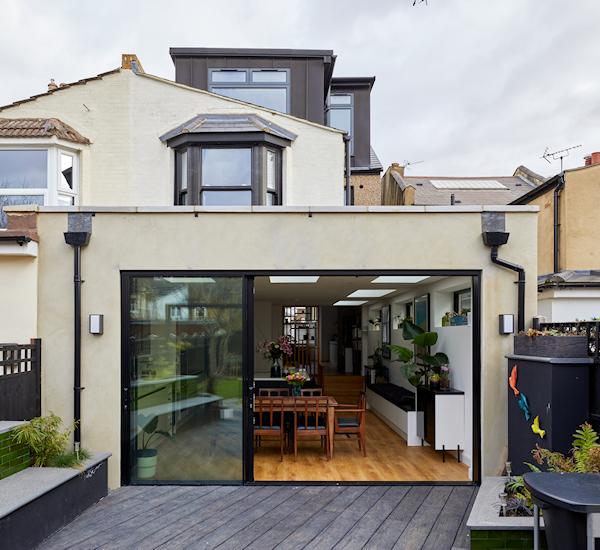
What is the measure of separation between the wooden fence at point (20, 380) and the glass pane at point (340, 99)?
1070 cm

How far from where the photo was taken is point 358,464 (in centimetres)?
789

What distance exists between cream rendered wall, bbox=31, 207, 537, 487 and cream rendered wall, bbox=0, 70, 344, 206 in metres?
3.23

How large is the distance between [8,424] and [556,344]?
552 cm

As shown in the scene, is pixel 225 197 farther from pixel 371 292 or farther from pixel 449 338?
pixel 449 338

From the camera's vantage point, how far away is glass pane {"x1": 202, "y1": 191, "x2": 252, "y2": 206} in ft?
31.5

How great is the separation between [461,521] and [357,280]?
4.09 meters

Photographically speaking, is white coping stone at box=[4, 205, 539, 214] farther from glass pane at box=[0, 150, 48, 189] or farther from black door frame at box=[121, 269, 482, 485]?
glass pane at box=[0, 150, 48, 189]

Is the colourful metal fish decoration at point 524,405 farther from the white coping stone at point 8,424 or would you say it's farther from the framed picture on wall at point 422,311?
the white coping stone at point 8,424

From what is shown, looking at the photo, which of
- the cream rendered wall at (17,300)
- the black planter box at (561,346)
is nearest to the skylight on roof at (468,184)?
the black planter box at (561,346)

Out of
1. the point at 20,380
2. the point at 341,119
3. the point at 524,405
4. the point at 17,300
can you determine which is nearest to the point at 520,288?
the point at 524,405

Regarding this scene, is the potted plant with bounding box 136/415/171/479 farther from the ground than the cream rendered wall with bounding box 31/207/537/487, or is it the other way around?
the cream rendered wall with bounding box 31/207/537/487

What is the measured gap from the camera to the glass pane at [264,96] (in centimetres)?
1225

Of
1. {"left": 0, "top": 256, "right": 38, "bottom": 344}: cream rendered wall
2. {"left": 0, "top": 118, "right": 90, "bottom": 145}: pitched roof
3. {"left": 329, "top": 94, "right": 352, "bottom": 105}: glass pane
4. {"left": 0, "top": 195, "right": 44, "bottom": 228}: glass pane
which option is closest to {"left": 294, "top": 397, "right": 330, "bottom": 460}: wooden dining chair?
{"left": 0, "top": 256, "right": 38, "bottom": 344}: cream rendered wall

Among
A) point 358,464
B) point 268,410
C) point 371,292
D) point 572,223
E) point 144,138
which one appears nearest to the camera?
point 358,464
